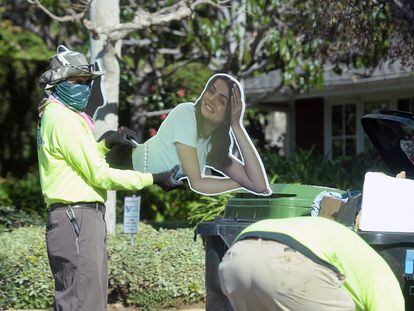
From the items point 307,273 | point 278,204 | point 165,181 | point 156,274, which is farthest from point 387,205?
point 156,274

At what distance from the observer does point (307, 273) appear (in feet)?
10.9

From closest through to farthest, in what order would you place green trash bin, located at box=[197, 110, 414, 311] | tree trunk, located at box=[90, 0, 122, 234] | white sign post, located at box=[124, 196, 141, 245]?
green trash bin, located at box=[197, 110, 414, 311] < white sign post, located at box=[124, 196, 141, 245] < tree trunk, located at box=[90, 0, 122, 234]

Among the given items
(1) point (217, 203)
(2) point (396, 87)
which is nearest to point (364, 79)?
(2) point (396, 87)

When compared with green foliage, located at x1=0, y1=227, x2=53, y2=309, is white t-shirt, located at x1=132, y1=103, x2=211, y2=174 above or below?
above

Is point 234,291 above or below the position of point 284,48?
below

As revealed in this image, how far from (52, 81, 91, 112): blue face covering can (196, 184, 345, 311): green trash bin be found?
109 cm

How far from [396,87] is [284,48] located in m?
4.18

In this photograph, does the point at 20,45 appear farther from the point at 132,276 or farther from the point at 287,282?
the point at 287,282

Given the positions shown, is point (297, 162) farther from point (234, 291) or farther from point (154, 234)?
point (234, 291)

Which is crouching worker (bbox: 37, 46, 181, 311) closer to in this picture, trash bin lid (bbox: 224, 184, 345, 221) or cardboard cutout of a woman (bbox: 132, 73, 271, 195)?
trash bin lid (bbox: 224, 184, 345, 221)

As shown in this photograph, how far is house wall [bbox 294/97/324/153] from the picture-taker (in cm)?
1830

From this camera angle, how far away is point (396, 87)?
15.3 m

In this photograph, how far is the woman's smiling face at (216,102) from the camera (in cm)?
662

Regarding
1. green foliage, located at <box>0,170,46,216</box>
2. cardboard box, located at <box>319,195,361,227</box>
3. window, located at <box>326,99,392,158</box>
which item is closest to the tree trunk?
green foliage, located at <box>0,170,46,216</box>
